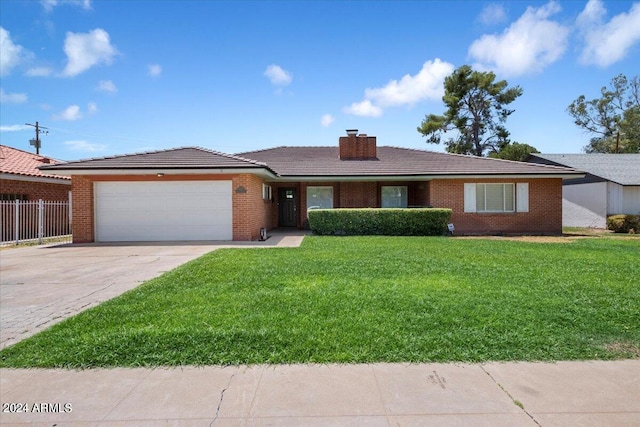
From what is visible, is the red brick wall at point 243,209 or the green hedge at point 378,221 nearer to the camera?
the red brick wall at point 243,209

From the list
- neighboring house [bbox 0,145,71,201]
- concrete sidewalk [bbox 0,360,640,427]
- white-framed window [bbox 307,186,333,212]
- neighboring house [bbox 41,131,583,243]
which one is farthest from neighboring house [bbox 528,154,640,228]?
neighboring house [bbox 0,145,71,201]

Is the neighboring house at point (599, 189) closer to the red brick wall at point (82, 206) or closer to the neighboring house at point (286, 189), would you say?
the neighboring house at point (286, 189)

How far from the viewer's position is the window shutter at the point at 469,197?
17.2 meters

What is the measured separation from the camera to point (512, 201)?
17328 mm

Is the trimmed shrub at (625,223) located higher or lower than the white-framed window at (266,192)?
lower

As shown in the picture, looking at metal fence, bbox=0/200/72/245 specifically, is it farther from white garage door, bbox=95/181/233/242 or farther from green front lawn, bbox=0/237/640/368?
green front lawn, bbox=0/237/640/368

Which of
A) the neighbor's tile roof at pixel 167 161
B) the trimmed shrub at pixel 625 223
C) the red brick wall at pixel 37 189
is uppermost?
the neighbor's tile roof at pixel 167 161

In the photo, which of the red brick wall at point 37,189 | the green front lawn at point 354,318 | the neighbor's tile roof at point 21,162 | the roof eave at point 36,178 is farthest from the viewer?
the neighbor's tile roof at point 21,162

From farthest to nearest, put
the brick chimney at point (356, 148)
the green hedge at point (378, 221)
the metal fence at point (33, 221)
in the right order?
the brick chimney at point (356, 148) → the green hedge at point (378, 221) → the metal fence at point (33, 221)

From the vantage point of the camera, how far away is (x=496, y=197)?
56.9 feet

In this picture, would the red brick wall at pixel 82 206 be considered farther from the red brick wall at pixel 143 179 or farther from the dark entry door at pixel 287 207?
the dark entry door at pixel 287 207

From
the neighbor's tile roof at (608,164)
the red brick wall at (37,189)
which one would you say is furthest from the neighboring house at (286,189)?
the neighbor's tile roof at (608,164)

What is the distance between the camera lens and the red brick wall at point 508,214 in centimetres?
1711

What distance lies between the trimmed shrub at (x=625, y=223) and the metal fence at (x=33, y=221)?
25414 mm
